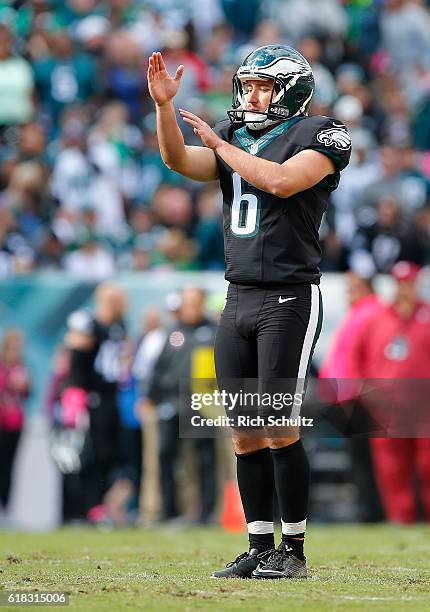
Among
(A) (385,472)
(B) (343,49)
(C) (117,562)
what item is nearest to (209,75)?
(B) (343,49)

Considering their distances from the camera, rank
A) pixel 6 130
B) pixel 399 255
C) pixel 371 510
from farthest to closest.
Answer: pixel 6 130 < pixel 399 255 < pixel 371 510

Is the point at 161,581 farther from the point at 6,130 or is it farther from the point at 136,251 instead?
the point at 6,130

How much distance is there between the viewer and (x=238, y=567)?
5.75 metres

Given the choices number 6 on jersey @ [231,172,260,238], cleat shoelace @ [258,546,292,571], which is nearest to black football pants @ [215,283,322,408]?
number 6 on jersey @ [231,172,260,238]

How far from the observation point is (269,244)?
5707 millimetres

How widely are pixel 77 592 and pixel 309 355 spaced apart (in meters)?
1.44

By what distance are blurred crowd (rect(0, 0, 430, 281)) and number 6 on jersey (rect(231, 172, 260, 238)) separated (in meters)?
6.47

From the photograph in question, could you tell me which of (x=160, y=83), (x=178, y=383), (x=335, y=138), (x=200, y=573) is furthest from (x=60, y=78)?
(x=200, y=573)

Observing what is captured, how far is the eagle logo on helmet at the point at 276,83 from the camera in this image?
5.78 m

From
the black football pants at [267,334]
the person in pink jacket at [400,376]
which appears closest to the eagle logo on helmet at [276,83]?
the black football pants at [267,334]

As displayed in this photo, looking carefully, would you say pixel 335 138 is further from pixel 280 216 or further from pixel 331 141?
pixel 280 216

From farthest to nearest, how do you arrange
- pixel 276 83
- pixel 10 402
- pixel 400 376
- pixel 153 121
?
pixel 153 121
pixel 10 402
pixel 400 376
pixel 276 83

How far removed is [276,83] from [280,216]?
1.89 feet

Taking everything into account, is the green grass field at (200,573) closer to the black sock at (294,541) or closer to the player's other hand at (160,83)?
the black sock at (294,541)
